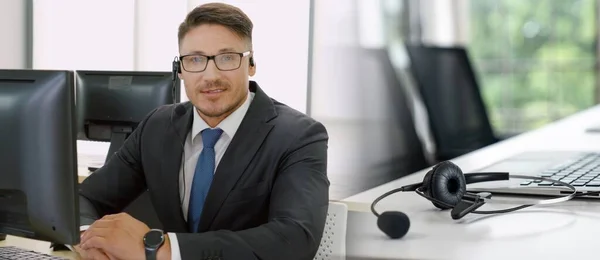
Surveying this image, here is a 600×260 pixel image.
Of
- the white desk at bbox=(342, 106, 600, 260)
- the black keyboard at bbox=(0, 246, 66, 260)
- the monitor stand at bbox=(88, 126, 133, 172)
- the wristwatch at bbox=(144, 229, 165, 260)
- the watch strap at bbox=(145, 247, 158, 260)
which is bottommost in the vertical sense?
the black keyboard at bbox=(0, 246, 66, 260)

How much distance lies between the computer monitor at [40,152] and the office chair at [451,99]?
1.42 metres

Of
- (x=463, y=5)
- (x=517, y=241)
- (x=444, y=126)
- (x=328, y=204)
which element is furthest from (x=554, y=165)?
(x=463, y=5)

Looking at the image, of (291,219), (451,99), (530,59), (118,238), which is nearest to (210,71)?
(291,219)

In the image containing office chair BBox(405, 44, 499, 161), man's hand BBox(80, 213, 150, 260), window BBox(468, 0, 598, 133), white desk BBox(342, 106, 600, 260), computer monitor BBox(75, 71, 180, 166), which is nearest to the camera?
white desk BBox(342, 106, 600, 260)

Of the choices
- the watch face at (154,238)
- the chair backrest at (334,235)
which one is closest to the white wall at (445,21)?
the chair backrest at (334,235)

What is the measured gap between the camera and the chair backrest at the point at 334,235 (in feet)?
3.41

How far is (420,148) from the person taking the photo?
221cm

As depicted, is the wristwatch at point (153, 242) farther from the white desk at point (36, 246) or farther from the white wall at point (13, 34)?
the white wall at point (13, 34)

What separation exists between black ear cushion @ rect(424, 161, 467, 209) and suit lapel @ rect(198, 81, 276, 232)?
0.57 metres

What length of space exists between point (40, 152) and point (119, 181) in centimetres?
58

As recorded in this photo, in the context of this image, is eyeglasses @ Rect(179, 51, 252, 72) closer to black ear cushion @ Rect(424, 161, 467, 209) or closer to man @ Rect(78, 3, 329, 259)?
man @ Rect(78, 3, 329, 259)

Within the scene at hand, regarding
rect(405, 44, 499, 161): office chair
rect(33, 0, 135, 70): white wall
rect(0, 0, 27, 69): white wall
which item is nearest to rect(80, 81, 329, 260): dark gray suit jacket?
rect(405, 44, 499, 161): office chair

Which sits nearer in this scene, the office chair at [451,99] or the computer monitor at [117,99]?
the computer monitor at [117,99]

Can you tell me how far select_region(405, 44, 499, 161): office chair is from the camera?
2.26 meters
